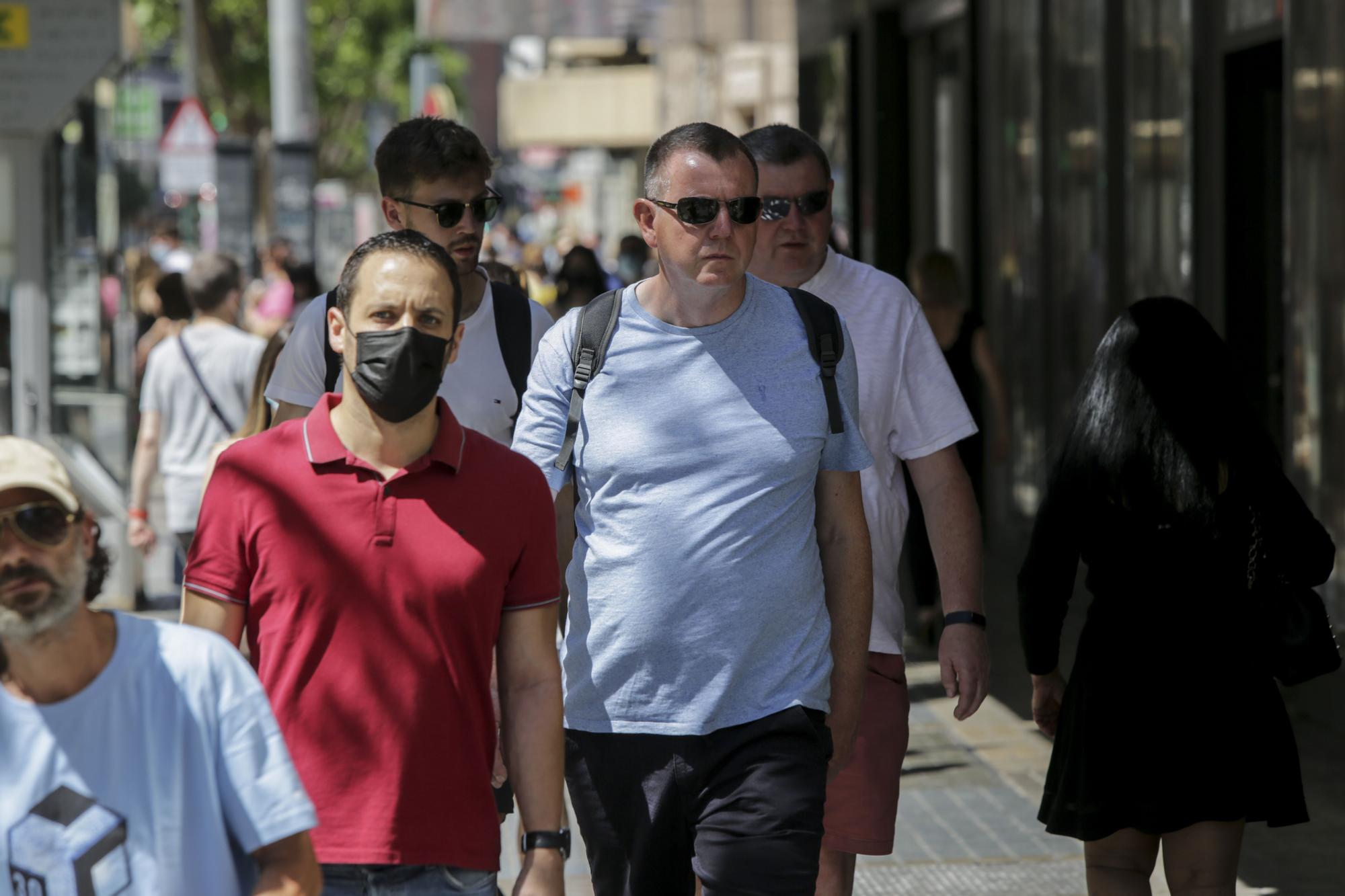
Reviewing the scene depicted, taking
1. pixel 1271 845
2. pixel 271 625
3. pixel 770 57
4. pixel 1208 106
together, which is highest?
pixel 770 57

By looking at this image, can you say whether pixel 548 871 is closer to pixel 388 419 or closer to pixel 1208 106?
pixel 388 419

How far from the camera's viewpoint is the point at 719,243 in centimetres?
394

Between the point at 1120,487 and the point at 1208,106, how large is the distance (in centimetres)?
607

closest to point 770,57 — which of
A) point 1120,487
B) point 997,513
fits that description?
point 997,513

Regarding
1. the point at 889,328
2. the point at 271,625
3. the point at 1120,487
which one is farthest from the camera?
the point at 889,328

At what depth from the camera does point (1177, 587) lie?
428 cm

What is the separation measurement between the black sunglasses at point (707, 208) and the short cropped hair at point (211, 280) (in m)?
5.63

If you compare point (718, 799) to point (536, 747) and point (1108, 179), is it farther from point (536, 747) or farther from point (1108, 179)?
point (1108, 179)

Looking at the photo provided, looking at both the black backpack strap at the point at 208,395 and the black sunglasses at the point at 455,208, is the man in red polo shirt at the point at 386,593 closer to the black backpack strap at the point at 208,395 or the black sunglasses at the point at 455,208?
the black sunglasses at the point at 455,208

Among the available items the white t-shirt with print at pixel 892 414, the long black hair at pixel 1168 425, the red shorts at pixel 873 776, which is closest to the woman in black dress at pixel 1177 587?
A: the long black hair at pixel 1168 425

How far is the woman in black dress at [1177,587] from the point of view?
428cm

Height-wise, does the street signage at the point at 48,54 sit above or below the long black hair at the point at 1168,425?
above

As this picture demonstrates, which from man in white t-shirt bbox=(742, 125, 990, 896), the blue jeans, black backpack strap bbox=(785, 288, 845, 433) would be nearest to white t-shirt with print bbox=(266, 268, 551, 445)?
man in white t-shirt bbox=(742, 125, 990, 896)

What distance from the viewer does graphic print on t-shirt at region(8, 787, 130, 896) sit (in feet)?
8.65
